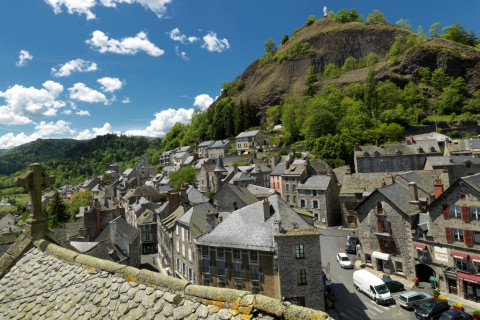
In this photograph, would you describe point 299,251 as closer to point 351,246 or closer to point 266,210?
point 266,210

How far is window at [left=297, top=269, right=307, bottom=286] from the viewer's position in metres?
21.1

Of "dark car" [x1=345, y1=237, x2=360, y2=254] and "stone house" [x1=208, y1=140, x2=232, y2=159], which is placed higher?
"stone house" [x1=208, y1=140, x2=232, y2=159]

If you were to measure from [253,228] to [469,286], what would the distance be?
19997 millimetres

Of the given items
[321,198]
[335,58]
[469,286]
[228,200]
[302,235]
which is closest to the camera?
[302,235]

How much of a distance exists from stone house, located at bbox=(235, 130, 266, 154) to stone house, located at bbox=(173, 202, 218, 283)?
6588cm

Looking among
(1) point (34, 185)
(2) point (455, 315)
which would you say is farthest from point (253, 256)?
(1) point (34, 185)

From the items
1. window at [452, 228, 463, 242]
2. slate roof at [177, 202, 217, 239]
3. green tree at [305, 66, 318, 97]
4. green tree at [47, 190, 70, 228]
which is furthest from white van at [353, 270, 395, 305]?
green tree at [305, 66, 318, 97]

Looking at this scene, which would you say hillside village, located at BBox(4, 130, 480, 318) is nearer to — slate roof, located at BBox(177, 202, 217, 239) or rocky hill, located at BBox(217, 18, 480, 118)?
slate roof, located at BBox(177, 202, 217, 239)

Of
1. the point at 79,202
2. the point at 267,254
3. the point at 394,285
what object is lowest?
the point at 394,285

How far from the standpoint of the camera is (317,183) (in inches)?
1897

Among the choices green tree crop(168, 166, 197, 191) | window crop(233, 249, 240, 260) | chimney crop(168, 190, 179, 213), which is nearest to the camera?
window crop(233, 249, 240, 260)

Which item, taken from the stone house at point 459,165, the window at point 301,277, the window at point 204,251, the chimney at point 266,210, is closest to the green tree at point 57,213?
the window at point 204,251

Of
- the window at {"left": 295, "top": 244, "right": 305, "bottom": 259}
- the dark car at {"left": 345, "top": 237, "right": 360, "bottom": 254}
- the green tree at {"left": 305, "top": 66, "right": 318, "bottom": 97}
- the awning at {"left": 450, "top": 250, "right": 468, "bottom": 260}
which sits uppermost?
the green tree at {"left": 305, "top": 66, "right": 318, "bottom": 97}

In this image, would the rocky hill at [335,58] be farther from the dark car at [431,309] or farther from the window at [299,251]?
the window at [299,251]
